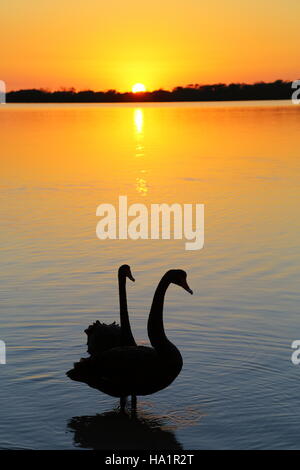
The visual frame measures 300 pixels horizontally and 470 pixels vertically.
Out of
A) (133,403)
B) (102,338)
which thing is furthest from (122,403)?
(102,338)

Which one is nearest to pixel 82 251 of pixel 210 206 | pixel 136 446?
pixel 210 206

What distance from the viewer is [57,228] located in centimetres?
1402

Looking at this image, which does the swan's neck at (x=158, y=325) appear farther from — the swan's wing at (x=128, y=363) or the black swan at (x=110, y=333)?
the black swan at (x=110, y=333)

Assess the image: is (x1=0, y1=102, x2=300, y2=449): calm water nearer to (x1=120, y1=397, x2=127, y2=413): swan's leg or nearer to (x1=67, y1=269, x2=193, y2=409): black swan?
(x1=120, y1=397, x2=127, y2=413): swan's leg

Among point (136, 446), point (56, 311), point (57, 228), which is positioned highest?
Result: point (57, 228)

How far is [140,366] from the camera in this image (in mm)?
6598

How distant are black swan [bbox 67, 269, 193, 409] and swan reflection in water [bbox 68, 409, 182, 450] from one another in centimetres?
16

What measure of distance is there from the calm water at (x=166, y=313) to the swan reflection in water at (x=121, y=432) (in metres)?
0.01

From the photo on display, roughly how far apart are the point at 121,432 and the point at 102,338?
1.20 metres

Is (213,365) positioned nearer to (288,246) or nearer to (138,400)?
(138,400)

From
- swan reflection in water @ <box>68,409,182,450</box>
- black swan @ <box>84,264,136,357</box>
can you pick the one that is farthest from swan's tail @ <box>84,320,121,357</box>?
swan reflection in water @ <box>68,409,182,450</box>

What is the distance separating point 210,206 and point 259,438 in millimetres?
10352

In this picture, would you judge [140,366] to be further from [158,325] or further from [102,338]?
[102,338]

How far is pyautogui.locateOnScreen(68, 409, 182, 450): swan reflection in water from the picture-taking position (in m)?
6.26
